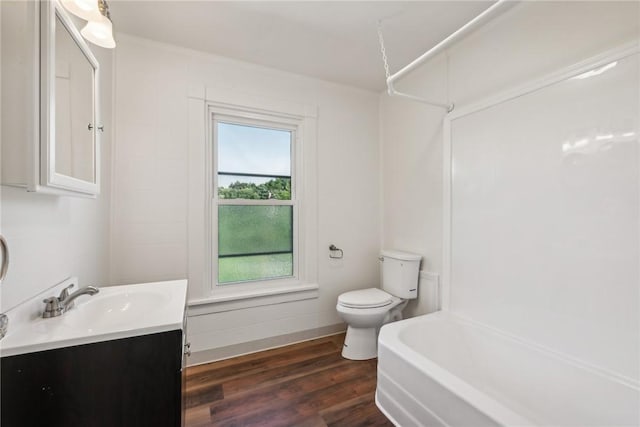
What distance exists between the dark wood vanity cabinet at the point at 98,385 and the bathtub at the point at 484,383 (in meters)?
1.03

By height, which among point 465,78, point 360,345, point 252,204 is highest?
point 465,78

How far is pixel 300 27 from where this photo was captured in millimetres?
1807

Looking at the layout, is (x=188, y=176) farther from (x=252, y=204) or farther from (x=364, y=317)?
(x=364, y=317)

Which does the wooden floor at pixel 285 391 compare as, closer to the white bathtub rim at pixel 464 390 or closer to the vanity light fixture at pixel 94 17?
the white bathtub rim at pixel 464 390

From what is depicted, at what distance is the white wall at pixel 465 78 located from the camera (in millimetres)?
1313

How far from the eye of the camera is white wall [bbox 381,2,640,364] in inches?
51.7

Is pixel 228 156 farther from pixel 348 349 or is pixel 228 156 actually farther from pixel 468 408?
pixel 468 408

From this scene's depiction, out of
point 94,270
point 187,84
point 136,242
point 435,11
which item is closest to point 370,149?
point 435,11

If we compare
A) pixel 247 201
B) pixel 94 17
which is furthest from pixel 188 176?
pixel 94 17

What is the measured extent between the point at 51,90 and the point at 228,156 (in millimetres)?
1371

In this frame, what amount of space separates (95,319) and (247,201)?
1.31 meters

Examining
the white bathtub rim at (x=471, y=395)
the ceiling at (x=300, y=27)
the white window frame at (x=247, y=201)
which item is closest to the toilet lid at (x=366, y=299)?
the white window frame at (x=247, y=201)

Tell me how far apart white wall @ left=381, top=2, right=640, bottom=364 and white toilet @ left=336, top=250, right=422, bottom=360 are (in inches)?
6.0

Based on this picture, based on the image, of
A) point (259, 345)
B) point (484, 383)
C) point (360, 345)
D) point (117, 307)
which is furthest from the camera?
point (259, 345)
